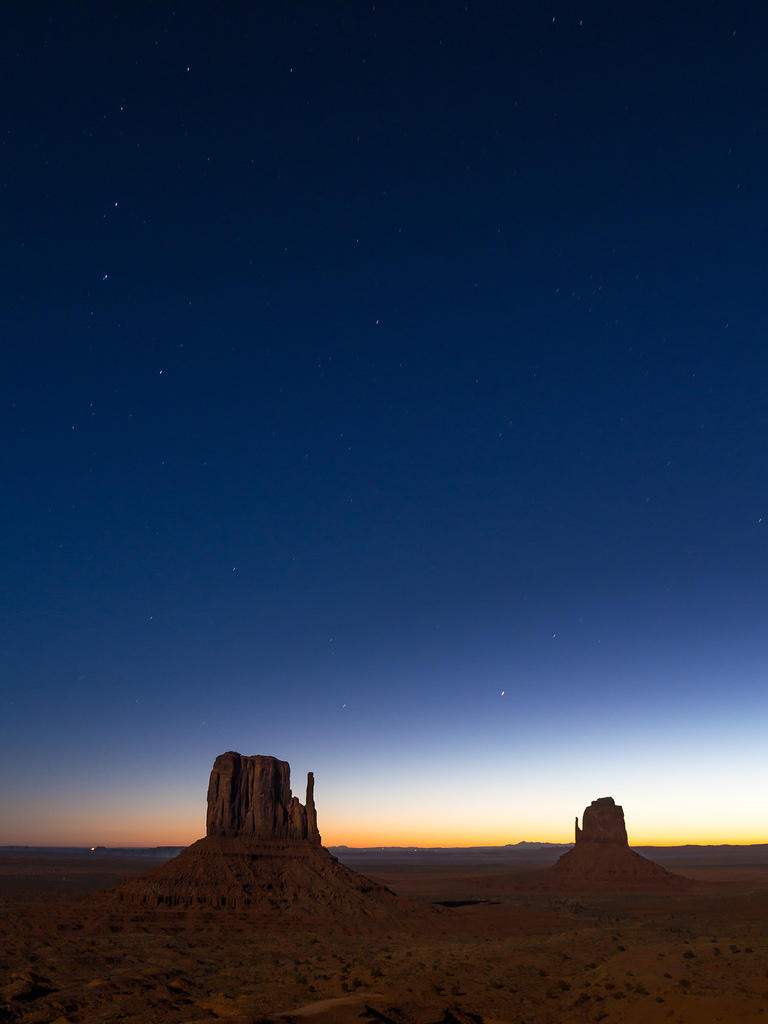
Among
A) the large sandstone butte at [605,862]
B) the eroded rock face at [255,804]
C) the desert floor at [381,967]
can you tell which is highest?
the eroded rock face at [255,804]

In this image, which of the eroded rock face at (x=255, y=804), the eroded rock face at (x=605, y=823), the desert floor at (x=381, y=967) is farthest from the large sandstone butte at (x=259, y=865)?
the eroded rock face at (x=605, y=823)

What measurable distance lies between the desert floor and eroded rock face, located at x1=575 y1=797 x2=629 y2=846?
54.9m

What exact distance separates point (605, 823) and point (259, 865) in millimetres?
87942

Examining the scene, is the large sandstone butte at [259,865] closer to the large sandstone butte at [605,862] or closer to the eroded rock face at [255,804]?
the eroded rock face at [255,804]

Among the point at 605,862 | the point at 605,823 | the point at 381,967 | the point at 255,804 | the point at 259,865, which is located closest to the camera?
the point at 381,967

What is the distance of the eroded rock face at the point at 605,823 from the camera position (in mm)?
144875

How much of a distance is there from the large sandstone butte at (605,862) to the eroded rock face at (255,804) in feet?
214

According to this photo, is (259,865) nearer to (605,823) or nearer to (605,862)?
(605,862)

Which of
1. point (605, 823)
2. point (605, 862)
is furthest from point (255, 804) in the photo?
point (605, 823)

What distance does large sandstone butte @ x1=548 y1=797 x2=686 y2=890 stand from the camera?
132m

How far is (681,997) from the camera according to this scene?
27172mm

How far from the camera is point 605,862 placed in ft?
458

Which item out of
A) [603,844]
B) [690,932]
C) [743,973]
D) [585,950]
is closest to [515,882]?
[603,844]

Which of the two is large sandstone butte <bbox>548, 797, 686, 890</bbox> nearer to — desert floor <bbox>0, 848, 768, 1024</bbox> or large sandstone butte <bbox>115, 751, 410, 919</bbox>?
desert floor <bbox>0, 848, 768, 1024</bbox>
